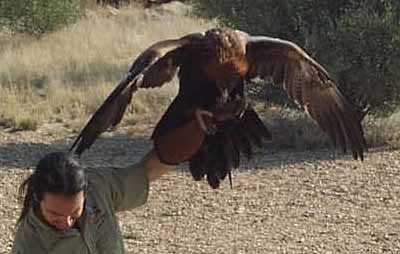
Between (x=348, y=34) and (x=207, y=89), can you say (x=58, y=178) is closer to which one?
(x=207, y=89)

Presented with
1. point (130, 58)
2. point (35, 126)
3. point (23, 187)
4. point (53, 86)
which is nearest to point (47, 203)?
point (23, 187)

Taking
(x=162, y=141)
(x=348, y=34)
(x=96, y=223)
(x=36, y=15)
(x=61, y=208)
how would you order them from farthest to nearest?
(x=36, y=15)
(x=348, y=34)
(x=162, y=141)
(x=96, y=223)
(x=61, y=208)

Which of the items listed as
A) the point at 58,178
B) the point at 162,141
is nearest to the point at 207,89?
the point at 162,141

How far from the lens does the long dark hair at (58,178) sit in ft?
10.4

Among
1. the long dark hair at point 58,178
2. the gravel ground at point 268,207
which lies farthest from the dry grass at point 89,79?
the long dark hair at point 58,178

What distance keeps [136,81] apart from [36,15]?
44.5ft

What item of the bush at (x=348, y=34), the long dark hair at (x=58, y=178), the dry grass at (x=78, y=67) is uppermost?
the long dark hair at (x=58, y=178)

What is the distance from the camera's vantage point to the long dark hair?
125 inches

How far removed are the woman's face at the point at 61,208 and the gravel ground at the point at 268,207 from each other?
12.5 feet

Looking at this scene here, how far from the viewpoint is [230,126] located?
384 cm

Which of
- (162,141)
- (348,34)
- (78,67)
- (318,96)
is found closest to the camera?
(162,141)

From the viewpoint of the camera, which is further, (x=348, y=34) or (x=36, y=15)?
(x=36, y=15)

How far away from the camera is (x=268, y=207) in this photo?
26.5 ft

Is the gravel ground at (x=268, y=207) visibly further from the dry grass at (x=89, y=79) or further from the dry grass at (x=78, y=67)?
the dry grass at (x=78, y=67)
